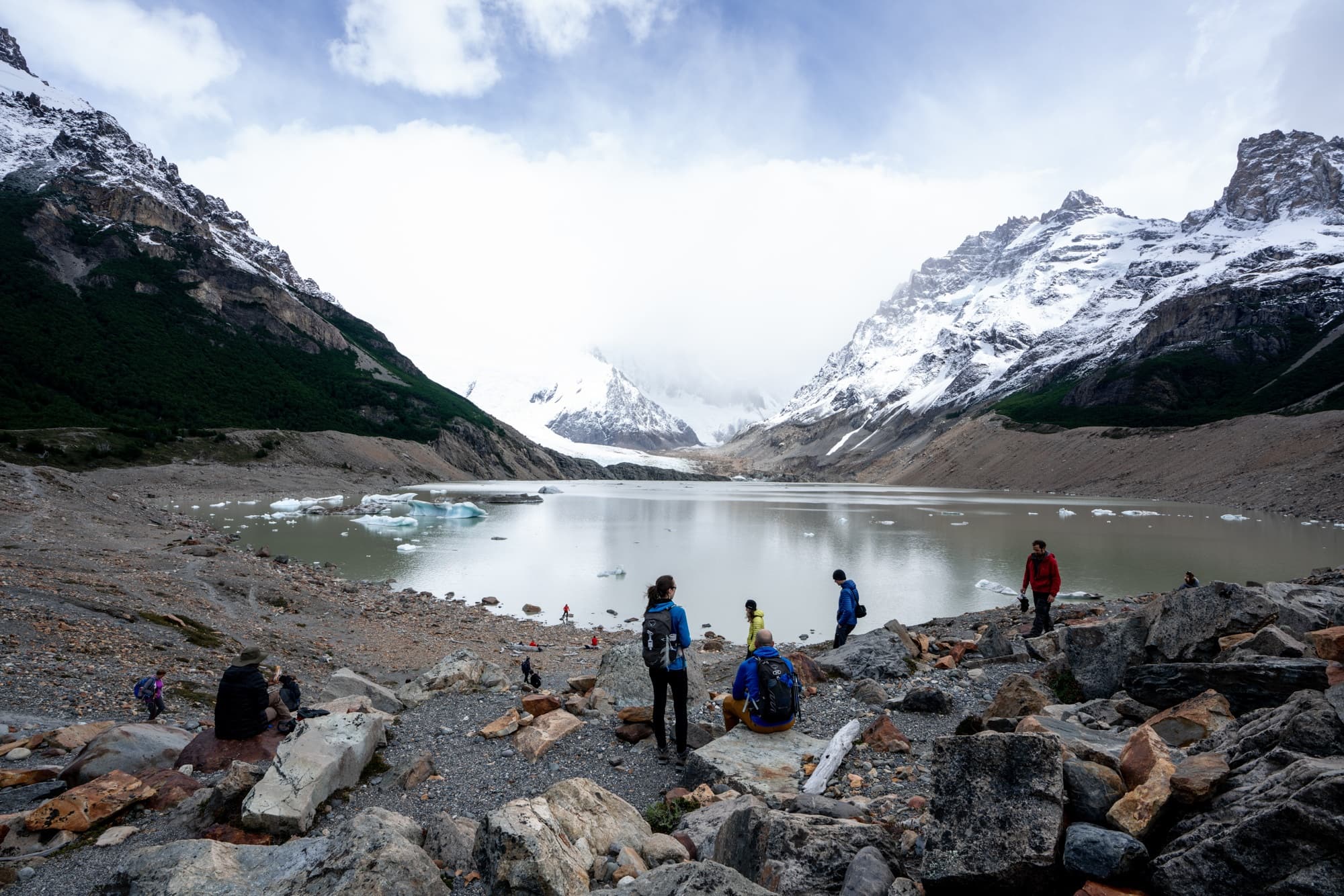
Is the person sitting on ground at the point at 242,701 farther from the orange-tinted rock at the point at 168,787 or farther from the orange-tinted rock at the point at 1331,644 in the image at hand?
the orange-tinted rock at the point at 1331,644

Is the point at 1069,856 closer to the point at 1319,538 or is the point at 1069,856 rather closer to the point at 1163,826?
the point at 1163,826

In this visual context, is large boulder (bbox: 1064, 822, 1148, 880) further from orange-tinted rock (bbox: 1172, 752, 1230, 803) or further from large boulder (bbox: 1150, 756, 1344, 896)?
orange-tinted rock (bbox: 1172, 752, 1230, 803)

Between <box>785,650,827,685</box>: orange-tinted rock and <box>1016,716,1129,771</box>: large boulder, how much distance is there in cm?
434

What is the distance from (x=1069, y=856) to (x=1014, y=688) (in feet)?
14.3

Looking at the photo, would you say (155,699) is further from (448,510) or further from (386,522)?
(448,510)

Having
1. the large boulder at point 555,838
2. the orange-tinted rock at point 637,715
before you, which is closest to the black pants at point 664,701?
the orange-tinted rock at point 637,715

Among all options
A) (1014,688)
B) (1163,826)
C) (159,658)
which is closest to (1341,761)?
(1163,826)

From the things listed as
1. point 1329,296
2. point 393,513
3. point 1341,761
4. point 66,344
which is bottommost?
point 393,513

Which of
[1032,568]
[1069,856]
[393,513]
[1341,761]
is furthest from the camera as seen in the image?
[393,513]

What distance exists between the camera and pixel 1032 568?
43.2ft

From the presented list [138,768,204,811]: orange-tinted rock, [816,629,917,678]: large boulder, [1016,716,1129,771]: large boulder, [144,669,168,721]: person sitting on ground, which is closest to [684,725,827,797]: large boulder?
[1016,716,1129,771]: large boulder

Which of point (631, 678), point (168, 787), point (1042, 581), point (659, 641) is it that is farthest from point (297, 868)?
point (1042, 581)

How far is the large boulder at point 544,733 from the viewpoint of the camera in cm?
776

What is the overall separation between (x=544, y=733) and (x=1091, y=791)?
5.83 m
